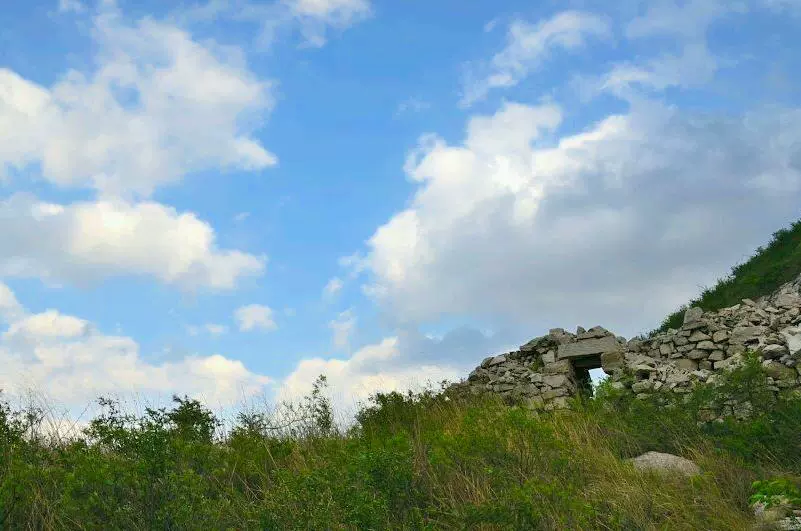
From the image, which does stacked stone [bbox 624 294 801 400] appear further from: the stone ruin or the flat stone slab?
the flat stone slab

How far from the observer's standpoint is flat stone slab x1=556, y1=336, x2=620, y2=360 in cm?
1545

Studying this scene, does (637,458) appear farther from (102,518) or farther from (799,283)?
(799,283)

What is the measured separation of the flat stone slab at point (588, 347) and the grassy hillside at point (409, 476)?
4.24 metres

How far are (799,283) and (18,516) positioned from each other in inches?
676

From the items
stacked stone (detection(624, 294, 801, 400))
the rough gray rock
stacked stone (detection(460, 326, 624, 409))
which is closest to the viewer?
the rough gray rock

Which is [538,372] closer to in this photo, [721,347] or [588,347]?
[588,347]

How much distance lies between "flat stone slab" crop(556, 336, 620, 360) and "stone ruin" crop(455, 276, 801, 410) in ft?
0.07

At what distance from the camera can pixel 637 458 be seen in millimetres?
9805

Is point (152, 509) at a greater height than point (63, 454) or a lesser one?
lesser

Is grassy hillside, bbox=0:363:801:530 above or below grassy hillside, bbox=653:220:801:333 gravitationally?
below

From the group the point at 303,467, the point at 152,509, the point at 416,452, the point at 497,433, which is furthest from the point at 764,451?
the point at 152,509

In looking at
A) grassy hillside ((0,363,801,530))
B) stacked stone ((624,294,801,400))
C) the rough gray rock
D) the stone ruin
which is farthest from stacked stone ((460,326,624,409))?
the rough gray rock

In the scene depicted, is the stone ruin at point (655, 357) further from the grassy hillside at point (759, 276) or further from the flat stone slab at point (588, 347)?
the grassy hillside at point (759, 276)

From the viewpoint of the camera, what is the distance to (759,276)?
2133 centimetres
